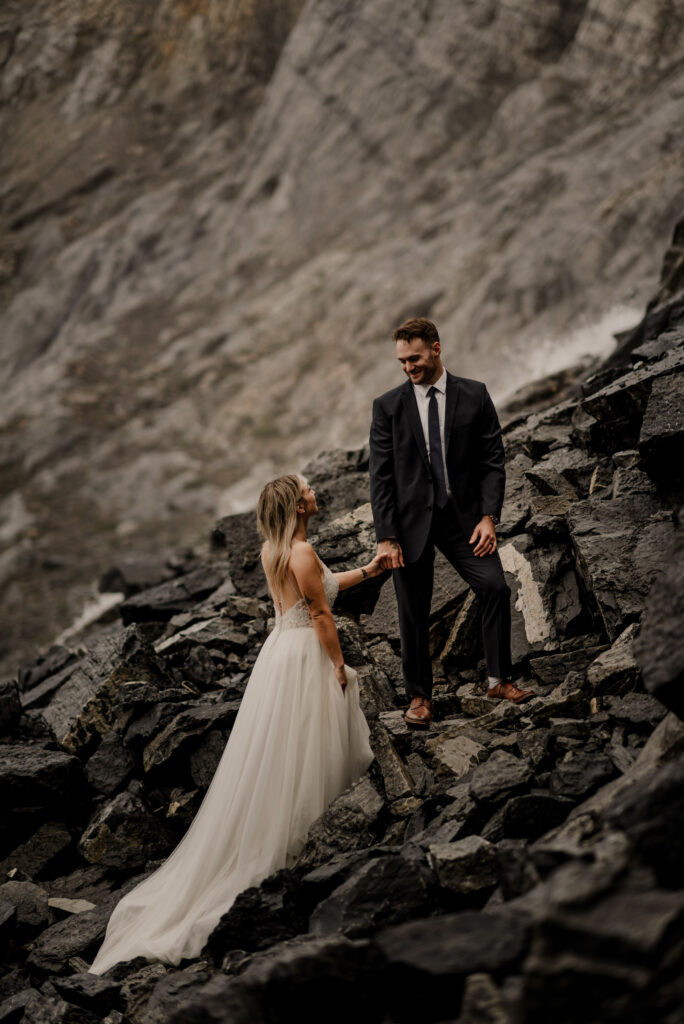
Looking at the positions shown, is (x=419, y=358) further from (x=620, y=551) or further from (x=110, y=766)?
(x=110, y=766)

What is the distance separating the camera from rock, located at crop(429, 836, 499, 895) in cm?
394

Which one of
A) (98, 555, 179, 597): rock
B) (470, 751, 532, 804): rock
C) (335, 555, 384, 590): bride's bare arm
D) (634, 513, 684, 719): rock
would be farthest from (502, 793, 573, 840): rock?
(98, 555, 179, 597): rock

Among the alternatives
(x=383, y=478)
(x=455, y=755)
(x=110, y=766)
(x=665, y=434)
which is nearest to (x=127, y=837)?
(x=110, y=766)

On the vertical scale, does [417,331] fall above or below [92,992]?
above

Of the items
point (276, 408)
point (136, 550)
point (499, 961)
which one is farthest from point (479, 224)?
point (499, 961)

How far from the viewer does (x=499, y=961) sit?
9.32 feet

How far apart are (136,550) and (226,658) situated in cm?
1893

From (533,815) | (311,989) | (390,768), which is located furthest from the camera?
(390,768)

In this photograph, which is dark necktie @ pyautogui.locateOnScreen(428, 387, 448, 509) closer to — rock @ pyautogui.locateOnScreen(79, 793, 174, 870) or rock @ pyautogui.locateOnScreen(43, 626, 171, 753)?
rock @ pyautogui.locateOnScreen(79, 793, 174, 870)

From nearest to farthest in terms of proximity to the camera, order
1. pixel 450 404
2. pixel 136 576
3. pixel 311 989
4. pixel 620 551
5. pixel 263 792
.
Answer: pixel 311 989, pixel 263 792, pixel 450 404, pixel 620 551, pixel 136 576

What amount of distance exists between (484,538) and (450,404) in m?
0.94

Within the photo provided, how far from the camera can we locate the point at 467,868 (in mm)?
3977

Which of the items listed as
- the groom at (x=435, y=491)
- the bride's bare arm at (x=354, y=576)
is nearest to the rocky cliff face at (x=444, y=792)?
the groom at (x=435, y=491)

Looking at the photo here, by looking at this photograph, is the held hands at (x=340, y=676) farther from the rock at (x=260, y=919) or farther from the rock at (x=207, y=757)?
the rock at (x=207, y=757)
